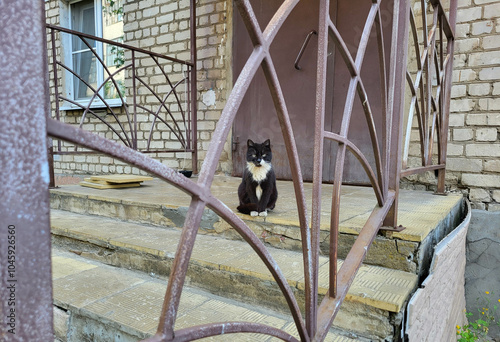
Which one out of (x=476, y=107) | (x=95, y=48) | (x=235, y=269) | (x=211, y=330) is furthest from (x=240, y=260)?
(x=95, y=48)

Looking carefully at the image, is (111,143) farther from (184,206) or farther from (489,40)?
(489,40)

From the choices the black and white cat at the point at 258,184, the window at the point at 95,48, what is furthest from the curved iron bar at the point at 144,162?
the window at the point at 95,48

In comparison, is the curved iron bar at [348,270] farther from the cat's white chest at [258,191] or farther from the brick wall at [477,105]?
the brick wall at [477,105]

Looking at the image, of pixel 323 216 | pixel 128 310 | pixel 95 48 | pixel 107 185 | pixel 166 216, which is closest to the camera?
pixel 128 310

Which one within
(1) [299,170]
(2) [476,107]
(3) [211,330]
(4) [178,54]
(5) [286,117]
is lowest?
(3) [211,330]

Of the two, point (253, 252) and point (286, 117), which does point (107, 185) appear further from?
point (286, 117)

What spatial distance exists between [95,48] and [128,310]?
204 inches

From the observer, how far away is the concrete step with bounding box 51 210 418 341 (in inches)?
49.6

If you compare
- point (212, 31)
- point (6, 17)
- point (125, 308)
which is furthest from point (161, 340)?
point (212, 31)

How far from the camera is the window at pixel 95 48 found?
5113 millimetres

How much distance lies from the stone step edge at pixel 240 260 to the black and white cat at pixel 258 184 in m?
0.22

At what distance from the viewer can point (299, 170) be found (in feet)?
2.71

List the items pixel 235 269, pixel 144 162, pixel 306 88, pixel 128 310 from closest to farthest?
pixel 144 162, pixel 128 310, pixel 235 269, pixel 306 88

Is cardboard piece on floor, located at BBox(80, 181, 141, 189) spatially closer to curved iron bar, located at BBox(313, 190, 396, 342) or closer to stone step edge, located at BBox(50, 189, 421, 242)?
stone step edge, located at BBox(50, 189, 421, 242)
